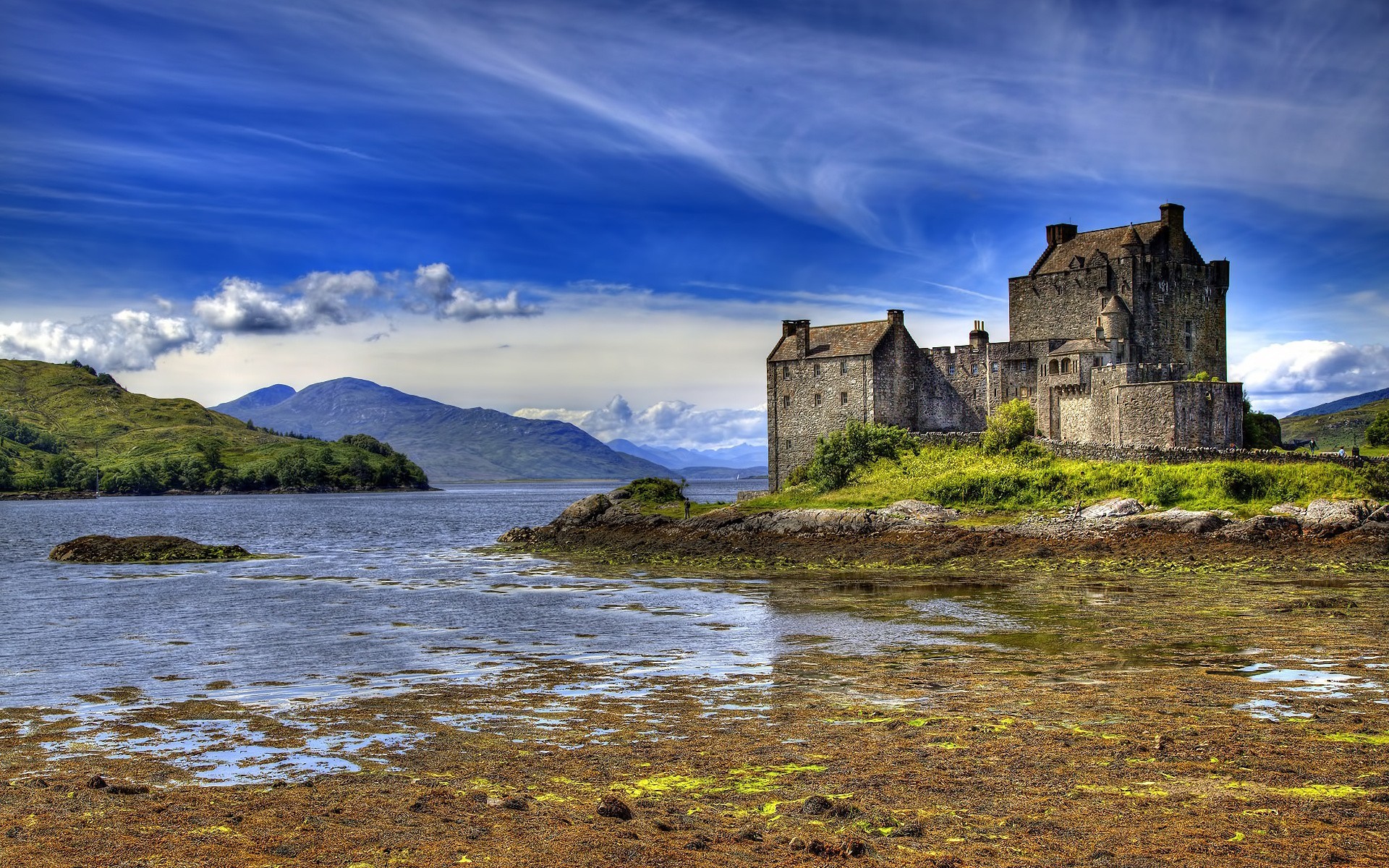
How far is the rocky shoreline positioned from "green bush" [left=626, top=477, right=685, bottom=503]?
370 inches

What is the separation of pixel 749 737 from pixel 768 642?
10944 mm

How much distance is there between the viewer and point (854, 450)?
214 feet

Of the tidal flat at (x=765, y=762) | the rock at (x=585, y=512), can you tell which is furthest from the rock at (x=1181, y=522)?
the rock at (x=585, y=512)

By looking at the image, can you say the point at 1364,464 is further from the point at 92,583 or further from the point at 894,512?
the point at 92,583

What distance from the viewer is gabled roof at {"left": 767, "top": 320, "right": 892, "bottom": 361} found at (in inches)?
2773

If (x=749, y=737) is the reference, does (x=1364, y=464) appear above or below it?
above

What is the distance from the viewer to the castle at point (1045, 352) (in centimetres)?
6550

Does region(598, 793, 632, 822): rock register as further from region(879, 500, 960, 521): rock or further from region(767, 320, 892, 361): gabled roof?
region(767, 320, 892, 361): gabled roof

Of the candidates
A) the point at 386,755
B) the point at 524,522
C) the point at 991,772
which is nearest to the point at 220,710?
the point at 386,755

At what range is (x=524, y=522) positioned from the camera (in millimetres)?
110188

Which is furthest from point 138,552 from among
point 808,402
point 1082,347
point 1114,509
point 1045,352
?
point 1082,347

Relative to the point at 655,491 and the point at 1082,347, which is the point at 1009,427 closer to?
the point at 1082,347

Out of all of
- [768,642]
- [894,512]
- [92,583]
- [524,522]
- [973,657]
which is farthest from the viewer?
[524,522]

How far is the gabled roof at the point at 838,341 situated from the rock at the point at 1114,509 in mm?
21990
